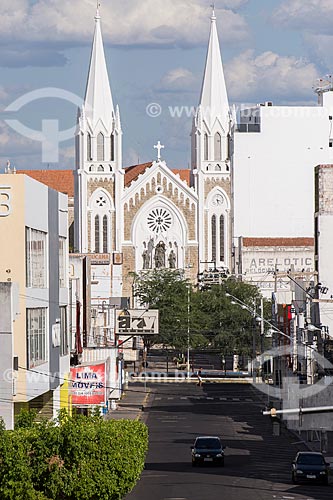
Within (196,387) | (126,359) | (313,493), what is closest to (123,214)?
(126,359)

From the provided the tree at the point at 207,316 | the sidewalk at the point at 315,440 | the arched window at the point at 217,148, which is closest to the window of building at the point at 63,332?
the sidewalk at the point at 315,440

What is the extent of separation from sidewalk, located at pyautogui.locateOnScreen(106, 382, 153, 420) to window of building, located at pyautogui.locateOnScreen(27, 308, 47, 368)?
17.5m

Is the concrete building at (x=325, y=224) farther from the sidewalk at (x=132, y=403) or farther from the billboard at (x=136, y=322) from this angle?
the sidewalk at (x=132, y=403)

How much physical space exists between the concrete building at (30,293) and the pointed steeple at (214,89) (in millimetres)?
102832

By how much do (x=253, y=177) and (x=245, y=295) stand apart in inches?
1349

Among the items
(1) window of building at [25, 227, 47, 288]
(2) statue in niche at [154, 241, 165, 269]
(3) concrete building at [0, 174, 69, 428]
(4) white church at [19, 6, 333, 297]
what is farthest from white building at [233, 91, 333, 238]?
(1) window of building at [25, 227, 47, 288]

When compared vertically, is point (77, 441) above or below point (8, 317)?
below

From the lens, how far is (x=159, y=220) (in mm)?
153250

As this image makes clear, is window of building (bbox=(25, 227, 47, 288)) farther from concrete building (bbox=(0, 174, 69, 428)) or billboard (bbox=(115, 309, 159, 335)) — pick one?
billboard (bbox=(115, 309, 159, 335))

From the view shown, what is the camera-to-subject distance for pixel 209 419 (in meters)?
68.6

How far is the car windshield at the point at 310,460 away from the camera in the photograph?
43281 mm

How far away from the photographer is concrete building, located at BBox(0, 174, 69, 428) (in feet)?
130

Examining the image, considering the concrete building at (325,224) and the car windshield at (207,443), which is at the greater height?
the concrete building at (325,224)

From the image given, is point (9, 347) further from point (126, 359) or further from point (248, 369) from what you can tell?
point (126, 359)
